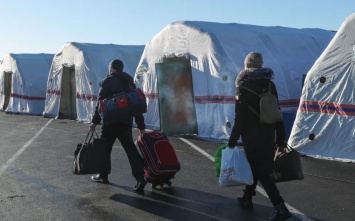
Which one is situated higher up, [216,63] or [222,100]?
[216,63]

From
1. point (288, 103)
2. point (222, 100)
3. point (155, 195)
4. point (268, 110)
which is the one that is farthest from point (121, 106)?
point (288, 103)

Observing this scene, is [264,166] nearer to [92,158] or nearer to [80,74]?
[92,158]

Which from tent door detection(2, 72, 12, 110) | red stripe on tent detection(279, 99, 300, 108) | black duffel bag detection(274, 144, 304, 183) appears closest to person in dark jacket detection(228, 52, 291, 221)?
black duffel bag detection(274, 144, 304, 183)

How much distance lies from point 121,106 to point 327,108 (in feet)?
15.8

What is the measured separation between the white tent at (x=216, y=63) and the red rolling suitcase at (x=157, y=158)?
218 inches

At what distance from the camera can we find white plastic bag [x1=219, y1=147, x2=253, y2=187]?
545cm

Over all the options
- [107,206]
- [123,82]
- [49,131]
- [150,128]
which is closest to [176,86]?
[150,128]

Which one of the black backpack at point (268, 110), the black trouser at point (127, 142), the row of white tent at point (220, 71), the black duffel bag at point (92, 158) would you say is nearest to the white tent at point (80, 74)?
the row of white tent at point (220, 71)

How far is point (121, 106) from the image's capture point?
6.86 m

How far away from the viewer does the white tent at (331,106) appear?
939 centimetres

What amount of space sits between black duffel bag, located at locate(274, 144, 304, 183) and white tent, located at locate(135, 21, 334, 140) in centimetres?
647

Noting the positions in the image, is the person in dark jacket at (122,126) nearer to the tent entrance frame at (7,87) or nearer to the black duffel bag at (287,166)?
the black duffel bag at (287,166)

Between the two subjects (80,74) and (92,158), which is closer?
(92,158)

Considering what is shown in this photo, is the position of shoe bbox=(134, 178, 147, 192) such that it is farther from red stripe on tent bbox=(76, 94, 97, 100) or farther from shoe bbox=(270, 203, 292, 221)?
red stripe on tent bbox=(76, 94, 97, 100)
